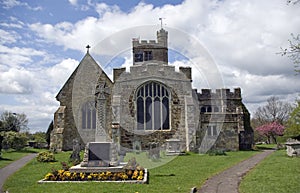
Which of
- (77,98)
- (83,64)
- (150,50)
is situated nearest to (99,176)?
(77,98)

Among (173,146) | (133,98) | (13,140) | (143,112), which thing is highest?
(133,98)

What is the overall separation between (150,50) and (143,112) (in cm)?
918

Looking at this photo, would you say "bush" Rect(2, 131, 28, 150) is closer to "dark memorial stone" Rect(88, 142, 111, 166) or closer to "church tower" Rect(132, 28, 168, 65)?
"church tower" Rect(132, 28, 168, 65)

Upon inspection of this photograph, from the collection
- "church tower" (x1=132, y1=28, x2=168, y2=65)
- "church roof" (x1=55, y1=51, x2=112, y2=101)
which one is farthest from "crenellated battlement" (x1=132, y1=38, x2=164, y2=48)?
"church roof" (x1=55, y1=51, x2=112, y2=101)

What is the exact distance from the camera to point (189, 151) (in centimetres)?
2458

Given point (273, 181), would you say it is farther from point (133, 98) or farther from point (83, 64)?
point (83, 64)

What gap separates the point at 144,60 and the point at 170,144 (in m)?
11.3

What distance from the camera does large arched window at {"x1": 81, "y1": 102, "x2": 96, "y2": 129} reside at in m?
26.9

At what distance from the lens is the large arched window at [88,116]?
26922 mm

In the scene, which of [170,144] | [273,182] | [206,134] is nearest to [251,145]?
[206,134]

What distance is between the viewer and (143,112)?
2514 cm

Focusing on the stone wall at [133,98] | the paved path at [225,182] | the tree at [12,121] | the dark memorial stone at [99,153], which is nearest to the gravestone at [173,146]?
the stone wall at [133,98]

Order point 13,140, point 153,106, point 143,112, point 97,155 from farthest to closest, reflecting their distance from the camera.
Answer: point 13,140 → point 153,106 → point 143,112 → point 97,155

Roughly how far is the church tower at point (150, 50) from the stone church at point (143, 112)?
218 inches
